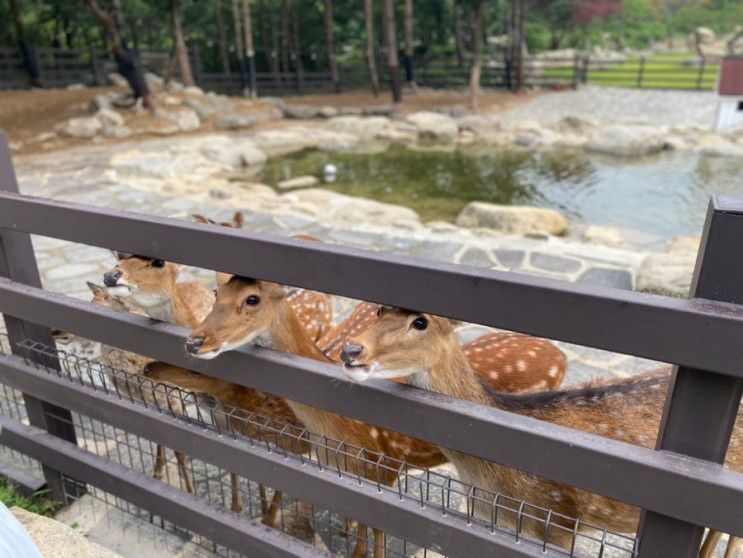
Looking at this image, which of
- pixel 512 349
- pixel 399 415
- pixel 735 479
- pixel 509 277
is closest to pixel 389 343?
pixel 399 415

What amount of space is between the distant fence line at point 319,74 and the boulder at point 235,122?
642 cm

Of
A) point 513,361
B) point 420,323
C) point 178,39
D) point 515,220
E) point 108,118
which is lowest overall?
point 515,220

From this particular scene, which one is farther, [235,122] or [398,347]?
[235,122]

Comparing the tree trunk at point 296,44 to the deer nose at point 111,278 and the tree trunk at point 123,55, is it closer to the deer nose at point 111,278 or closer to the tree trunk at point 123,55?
the tree trunk at point 123,55

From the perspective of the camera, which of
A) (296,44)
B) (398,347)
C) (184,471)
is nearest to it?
(398,347)

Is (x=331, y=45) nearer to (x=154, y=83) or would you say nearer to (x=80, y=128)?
(x=154, y=83)

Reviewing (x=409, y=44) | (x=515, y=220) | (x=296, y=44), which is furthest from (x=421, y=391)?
(x=296, y=44)

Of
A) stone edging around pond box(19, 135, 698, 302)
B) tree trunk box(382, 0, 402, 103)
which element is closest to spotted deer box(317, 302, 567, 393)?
stone edging around pond box(19, 135, 698, 302)

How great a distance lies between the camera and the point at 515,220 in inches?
339

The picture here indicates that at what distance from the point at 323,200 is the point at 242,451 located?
293 inches

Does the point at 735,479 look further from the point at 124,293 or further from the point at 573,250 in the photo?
the point at 573,250

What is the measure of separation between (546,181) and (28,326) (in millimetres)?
11413

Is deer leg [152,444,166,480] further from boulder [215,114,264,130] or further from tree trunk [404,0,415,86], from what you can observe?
A: tree trunk [404,0,415,86]

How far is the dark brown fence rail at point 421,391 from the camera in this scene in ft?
4.36
